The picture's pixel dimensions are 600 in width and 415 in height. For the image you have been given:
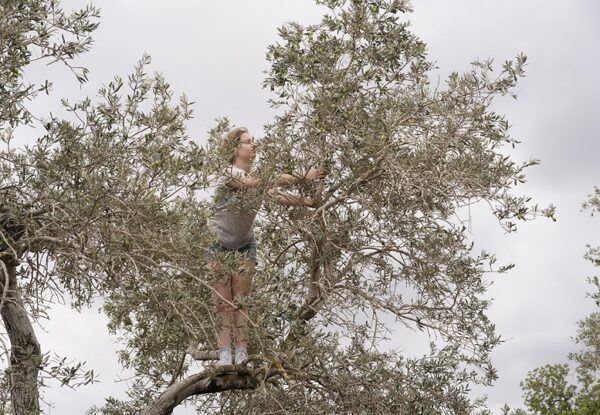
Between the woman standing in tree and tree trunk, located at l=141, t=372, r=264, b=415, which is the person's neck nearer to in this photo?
the woman standing in tree

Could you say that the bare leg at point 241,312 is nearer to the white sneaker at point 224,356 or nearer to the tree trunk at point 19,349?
the white sneaker at point 224,356

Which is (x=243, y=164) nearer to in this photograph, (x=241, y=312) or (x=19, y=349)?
(x=241, y=312)

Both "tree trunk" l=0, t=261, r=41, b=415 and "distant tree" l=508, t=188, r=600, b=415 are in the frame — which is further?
"distant tree" l=508, t=188, r=600, b=415

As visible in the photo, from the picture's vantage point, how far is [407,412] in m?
10.5

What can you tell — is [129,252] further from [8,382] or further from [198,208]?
[8,382]

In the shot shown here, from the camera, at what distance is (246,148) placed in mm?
10641

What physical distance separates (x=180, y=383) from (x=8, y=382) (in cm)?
184

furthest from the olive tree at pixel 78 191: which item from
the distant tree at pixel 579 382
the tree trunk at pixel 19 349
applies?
the distant tree at pixel 579 382

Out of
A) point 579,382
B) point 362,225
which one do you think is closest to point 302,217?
point 362,225

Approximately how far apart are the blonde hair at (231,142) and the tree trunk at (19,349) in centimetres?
251

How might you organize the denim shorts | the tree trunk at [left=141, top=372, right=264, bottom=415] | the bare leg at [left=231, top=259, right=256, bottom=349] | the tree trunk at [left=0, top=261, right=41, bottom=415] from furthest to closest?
the tree trunk at [left=141, top=372, right=264, bottom=415] < the denim shorts < the bare leg at [left=231, top=259, right=256, bottom=349] < the tree trunk at [left=0, top=261, right=41, bottom=415]

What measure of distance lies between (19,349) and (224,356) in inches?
83.5

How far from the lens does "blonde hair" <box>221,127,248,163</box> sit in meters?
10.3

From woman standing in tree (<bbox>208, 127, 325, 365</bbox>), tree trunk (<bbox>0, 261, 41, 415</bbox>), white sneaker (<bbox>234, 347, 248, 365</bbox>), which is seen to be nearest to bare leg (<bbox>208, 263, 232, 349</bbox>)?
woman standing in tree (<bbox>208, 127, 325, 365</bbox>)
